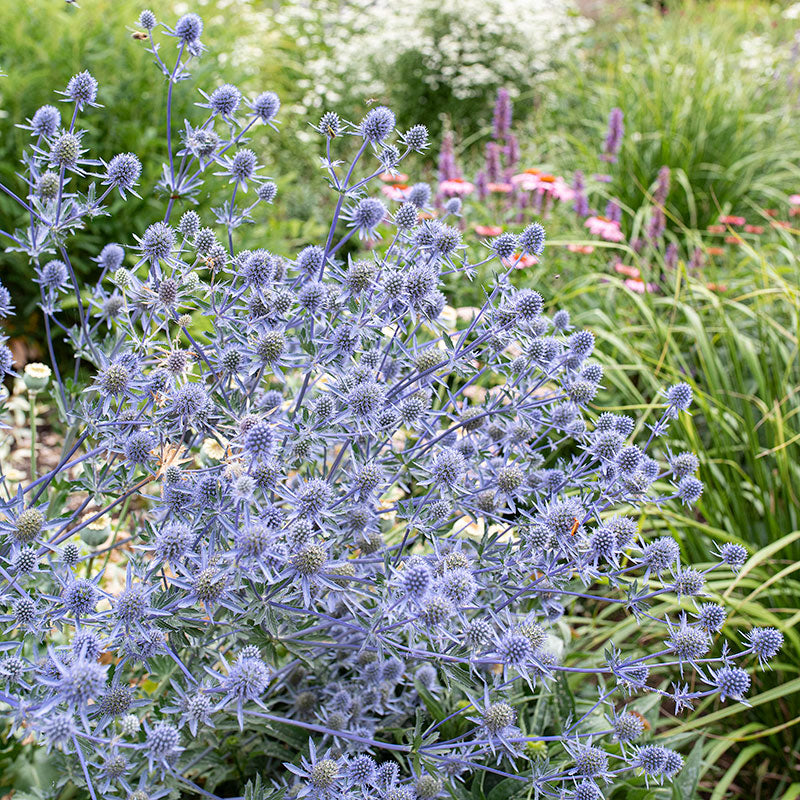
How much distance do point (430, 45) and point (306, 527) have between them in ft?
25.6

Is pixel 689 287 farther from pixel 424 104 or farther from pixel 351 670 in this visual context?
pixel 424 104

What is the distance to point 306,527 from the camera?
1.71 m

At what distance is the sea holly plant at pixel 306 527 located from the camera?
1670mm

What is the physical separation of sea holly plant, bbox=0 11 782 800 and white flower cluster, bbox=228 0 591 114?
609 cm

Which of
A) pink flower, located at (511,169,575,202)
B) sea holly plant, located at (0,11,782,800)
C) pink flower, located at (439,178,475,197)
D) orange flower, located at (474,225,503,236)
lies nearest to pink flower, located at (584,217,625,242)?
pink flower, located at (511,169,575,202)

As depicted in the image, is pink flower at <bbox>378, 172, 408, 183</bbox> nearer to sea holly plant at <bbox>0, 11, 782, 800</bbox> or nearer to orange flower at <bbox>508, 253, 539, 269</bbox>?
sea holly plant at <bbox>0, 11, 782, 800</bbox>

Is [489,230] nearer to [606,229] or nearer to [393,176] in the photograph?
[606,229]

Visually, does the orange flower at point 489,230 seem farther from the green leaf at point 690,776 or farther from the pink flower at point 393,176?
the green leaf at point 690,776

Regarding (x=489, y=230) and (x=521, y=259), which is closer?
(x=521, y=259)

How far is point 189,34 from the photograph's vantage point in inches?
77.4

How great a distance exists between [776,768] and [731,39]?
9546 mm

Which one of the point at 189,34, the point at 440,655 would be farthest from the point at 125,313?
the point at 440,655

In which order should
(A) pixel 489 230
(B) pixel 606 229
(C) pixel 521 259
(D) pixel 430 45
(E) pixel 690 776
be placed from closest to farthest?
(E) pixel 690 776, (C) pixel 521 259, (A) pixel 489 230, (B) pixel 606 229, (D) pixel 430 45

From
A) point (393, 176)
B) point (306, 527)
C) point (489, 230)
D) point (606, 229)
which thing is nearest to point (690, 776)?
point (306, 527)
